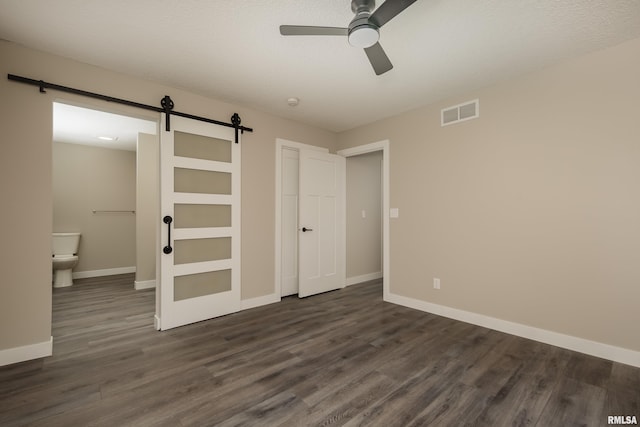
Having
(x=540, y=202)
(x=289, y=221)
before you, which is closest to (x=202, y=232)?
(x=289, y=221)

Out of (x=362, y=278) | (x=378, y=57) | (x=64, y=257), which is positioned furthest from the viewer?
(x=362, y=278)

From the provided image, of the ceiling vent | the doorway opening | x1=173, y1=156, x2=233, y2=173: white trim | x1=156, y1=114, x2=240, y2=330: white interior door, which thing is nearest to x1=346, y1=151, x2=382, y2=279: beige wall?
the doorway opening

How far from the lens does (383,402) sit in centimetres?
179

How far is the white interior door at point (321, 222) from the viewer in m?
4.12

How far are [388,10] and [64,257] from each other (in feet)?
19.5

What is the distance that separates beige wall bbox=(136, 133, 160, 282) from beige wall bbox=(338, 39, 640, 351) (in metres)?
4.05

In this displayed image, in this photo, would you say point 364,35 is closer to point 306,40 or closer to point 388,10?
point 388,10

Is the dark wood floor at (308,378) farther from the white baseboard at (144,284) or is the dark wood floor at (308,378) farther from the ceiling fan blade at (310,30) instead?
the ceiling fan blade at (310,30)

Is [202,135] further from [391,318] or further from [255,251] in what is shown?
[391,318]

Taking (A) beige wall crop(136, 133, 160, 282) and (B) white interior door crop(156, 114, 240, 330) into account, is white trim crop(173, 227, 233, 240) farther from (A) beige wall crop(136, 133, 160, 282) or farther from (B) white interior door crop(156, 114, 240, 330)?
(A) beige wall crop(136, 133, 160, 282)

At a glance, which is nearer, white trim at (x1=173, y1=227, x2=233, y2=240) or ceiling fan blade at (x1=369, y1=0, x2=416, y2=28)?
ceiling fan blade at (x1=369, y1=0, x2=416, y2=28)

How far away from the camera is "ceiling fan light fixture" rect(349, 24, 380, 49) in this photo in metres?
1.72

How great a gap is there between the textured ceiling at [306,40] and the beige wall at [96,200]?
12.6ft

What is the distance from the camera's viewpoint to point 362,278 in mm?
4992
